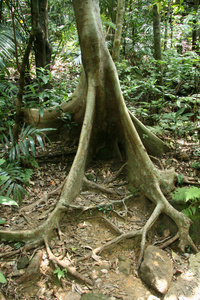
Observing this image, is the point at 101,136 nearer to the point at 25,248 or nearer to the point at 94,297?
the point at 25,248

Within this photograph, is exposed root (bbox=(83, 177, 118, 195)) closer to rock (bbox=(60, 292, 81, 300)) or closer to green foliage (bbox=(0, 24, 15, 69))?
rock (bbox=(60, 292, 81, 300))

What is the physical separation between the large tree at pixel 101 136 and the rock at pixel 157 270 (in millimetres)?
208

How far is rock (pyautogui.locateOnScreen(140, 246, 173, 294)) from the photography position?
2.73 m

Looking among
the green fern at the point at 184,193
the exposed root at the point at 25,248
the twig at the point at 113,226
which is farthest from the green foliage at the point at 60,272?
the green fern at the point at 184,193

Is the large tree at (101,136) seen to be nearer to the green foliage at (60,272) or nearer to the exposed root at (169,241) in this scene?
the exposed root at (169,241)

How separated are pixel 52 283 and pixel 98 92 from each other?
328 cm

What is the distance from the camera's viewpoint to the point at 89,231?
3.46 m

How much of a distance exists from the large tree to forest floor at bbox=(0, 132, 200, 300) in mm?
160

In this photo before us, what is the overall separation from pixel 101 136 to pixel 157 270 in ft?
9.13

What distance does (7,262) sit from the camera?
2.76 metres

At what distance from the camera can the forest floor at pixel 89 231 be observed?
2648 millimetres

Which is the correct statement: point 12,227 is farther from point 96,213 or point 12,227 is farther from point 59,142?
point 59,142

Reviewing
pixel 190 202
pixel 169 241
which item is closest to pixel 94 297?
pixel 169 241

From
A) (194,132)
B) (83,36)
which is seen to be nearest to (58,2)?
(83,36)
